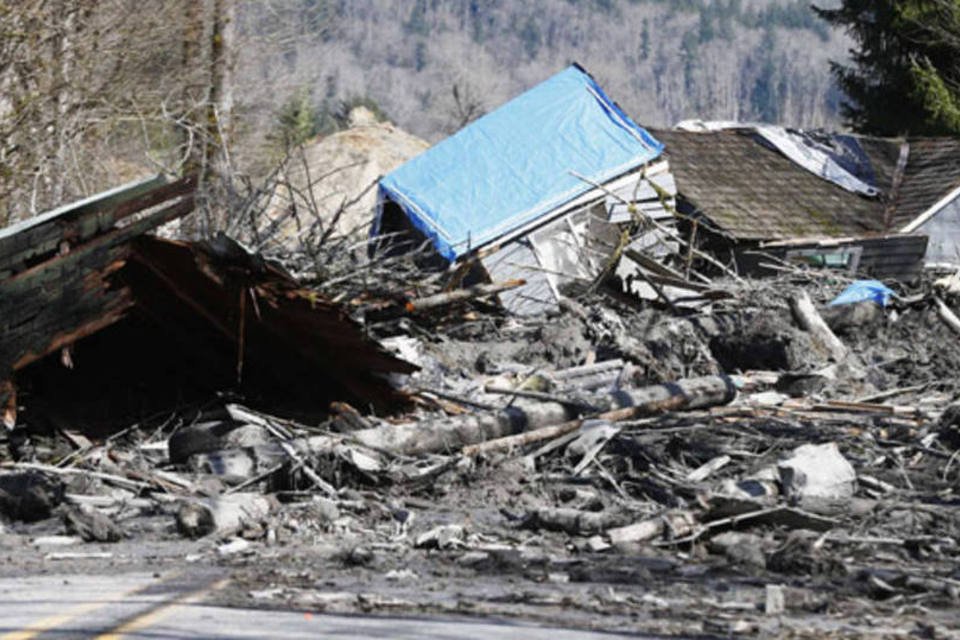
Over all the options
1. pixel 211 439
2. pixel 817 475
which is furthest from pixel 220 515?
pixel 817 475

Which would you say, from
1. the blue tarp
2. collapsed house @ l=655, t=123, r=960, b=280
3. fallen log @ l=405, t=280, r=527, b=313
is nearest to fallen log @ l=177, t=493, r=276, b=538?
fallen log @ l=405, t=280, r=527, b=313

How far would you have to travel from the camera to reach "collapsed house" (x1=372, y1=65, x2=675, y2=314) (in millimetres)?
24062

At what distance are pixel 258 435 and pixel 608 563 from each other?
3.69 metres

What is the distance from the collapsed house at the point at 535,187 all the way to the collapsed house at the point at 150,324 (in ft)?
36.7

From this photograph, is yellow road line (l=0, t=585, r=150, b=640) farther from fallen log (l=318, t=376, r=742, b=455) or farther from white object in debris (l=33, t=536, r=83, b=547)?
fallen log (l=318, t=376, r=742, b=455)

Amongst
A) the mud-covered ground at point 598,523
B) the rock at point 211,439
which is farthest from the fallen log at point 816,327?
the rock at point 211,439

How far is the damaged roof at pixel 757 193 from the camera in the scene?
27297 millimetres

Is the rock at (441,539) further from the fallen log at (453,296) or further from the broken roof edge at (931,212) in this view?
the broken roof edge at (931,212)

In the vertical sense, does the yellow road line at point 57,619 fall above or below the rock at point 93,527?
above

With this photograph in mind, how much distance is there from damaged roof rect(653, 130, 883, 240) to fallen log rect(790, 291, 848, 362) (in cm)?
1010

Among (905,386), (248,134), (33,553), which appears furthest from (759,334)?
(248,134)

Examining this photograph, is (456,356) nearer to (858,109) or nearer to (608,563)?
(608,563)

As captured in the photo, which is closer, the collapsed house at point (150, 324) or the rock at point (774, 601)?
the rock at point (774, 601)

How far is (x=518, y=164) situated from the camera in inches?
993
